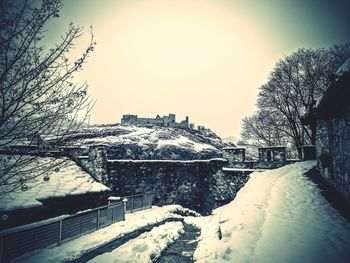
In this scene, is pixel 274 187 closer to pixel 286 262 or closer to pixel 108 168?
pixel 286 262

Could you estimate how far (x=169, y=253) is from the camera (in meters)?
7.32

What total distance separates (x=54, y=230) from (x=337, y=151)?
10.1 m

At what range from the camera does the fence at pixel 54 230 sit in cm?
623

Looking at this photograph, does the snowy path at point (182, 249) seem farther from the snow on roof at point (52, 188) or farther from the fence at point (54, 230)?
the snow on roof at point (52, 188)

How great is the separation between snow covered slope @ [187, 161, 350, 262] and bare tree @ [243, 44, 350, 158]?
12001mm

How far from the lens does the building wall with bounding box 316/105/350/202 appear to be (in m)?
5.21

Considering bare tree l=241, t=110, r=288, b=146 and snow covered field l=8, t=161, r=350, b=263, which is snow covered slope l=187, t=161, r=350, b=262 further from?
bare tree l=241, t=110, r=288, b=146

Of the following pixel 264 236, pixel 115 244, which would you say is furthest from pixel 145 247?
pixel 264 236

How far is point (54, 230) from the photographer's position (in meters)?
7.55

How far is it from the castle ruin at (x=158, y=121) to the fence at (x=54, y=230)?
64903mm

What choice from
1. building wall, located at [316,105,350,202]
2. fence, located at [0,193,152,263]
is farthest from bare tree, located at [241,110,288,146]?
fence, located at [0,193,152,263]

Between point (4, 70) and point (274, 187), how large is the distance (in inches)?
354

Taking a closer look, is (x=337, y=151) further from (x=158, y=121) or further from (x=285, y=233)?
(x=158, y=121)

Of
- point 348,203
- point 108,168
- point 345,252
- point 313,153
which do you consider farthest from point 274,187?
point 108,168
